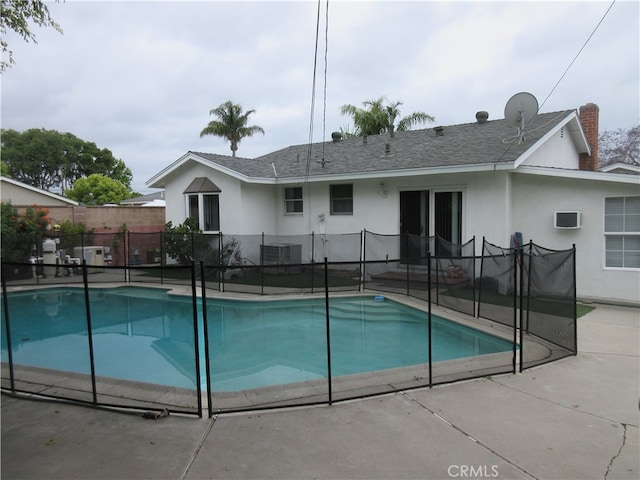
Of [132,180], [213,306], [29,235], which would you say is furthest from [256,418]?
[132,180]

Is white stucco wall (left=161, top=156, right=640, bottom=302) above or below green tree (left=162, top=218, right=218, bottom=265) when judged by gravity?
above

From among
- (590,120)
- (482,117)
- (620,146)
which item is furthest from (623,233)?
(620,146)

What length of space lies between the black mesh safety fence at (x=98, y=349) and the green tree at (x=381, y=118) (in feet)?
72.3

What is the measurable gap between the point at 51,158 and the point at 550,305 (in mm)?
58112

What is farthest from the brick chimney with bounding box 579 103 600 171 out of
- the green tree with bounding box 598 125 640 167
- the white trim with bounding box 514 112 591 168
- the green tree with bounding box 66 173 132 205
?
the green tree with bounding box 66 173 132 205

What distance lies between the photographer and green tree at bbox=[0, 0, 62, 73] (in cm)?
534

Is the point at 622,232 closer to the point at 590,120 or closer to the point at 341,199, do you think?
the point at 590,120

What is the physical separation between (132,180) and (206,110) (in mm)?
29705

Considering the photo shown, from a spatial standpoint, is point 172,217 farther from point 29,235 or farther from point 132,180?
point 132,180

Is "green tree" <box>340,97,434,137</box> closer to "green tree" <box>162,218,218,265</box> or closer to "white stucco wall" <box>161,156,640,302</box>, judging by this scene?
"white stucco wall" <box>161,156,640,302</box>

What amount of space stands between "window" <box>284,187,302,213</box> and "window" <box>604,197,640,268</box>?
8724 mm

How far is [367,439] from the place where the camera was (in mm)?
3369

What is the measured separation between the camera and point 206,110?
3581 centimetres

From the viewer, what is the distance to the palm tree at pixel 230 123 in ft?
116
